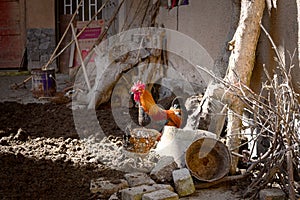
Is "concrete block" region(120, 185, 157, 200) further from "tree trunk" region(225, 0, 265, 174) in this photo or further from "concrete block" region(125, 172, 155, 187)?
"tree trunk" region(225, 0, 265, 174)

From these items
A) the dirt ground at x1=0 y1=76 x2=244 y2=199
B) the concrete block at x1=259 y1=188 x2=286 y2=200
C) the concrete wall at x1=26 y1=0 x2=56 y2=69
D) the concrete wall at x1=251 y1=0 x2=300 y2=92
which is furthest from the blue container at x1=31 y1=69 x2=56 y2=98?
the concrete block at x1=259 y1=188 x2=286 y2=200

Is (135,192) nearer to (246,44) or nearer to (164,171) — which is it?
(164,171)

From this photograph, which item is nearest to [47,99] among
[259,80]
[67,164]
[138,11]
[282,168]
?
[138,11]

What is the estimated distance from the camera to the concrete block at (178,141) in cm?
400

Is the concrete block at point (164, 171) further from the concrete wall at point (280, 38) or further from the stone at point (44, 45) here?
the stone at point (44, 45)

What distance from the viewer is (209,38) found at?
5.76 metres

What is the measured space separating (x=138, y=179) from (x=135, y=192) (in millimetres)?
269

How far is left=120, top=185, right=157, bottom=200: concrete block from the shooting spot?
3.38 m

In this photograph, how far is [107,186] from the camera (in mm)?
3613

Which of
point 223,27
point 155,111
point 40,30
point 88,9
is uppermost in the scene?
point 88,9

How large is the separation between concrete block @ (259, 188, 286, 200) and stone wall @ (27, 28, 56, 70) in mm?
8556

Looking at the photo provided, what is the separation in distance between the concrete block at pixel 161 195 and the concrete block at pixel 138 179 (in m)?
0.24

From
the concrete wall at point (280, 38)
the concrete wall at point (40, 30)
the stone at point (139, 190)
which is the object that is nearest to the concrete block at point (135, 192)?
the stone at point (139, 190)

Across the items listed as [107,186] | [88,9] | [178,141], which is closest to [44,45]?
[88,9]
